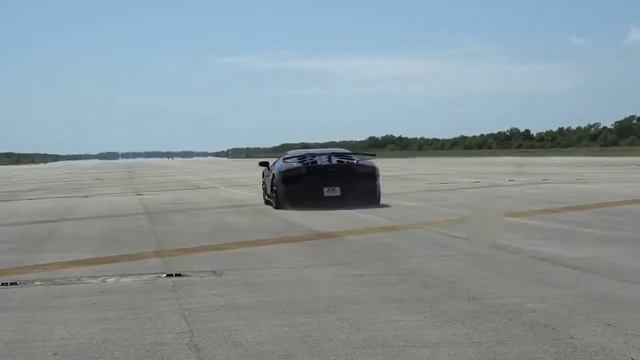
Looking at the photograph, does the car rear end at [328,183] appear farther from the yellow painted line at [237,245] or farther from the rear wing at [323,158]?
the yellow painted line at [237,245]

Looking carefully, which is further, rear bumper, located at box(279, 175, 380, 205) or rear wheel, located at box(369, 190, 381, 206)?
rear wheel, located at box(369, 190, 381, 206)

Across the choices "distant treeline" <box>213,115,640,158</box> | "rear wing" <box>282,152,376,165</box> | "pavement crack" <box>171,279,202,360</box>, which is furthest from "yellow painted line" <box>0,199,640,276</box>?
"distant treeline" <box>213,115,640,158</box>

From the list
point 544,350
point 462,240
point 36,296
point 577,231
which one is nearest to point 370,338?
point 544,350

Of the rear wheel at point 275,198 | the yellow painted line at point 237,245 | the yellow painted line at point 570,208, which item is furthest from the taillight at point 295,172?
the yellow painted line at point 570,208

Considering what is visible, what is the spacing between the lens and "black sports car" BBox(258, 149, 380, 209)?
18828mm

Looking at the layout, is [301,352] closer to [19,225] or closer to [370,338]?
[370,338]

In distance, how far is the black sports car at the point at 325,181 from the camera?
61.8 ft

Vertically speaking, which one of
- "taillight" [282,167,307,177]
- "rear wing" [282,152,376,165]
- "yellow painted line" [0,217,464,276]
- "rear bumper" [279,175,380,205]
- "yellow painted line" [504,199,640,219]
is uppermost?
"rear wing" [282,152,376,165]

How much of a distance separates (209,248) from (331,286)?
12.2 feet

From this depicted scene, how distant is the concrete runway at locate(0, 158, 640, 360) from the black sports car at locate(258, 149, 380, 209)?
1.77 m

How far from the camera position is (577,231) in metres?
13.1

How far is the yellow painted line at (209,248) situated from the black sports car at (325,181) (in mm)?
4084

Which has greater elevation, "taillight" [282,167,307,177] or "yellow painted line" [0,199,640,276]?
"taillight" [282,167,307,177]

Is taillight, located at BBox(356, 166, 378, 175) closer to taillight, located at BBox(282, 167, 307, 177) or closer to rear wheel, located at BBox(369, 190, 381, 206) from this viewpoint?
rear wheel, located at BBox(369, 190, 381, 206)
